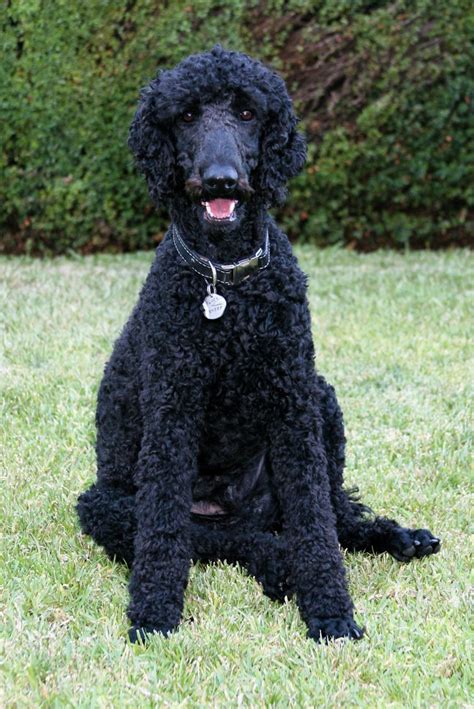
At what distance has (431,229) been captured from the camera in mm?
9000

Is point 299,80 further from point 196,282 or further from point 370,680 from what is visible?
point 370,680

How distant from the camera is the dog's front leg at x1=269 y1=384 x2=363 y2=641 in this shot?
2832 mm

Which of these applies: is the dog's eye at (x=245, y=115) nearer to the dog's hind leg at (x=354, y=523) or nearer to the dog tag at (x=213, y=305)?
the dog tag at (x=213, y=305)

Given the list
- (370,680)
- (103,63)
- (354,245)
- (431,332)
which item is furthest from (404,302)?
(370,680)

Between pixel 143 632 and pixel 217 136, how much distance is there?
1.41m

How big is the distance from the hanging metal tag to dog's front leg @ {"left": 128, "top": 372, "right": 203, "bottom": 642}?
0.67 ft

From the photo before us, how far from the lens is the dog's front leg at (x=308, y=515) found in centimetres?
A: 283

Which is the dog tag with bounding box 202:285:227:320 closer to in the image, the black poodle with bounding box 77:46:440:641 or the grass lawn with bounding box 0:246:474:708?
the black poodle with bounding box 77:46:440:641

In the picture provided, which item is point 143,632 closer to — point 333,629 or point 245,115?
point 333,629

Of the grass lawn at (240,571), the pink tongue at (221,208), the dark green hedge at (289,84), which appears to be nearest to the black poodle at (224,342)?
the pink tongue at (221,208)

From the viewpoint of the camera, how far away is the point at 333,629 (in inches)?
108

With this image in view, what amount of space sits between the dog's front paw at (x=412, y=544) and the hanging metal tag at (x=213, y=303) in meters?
1.01

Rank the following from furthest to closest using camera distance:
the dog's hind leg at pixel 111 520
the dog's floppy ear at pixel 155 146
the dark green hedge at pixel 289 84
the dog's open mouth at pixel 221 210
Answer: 1. the dark green hedge at pixel 289 84
2. the dog's hind leg at pixel 111 520
3. the dog's floppy ear at pixel 155 146
4. the dog's open mouth at pixel 221 210

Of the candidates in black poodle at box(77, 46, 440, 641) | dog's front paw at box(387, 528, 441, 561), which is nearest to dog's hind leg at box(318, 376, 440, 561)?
dog's front paw at box(387, 528, 441, 561)
